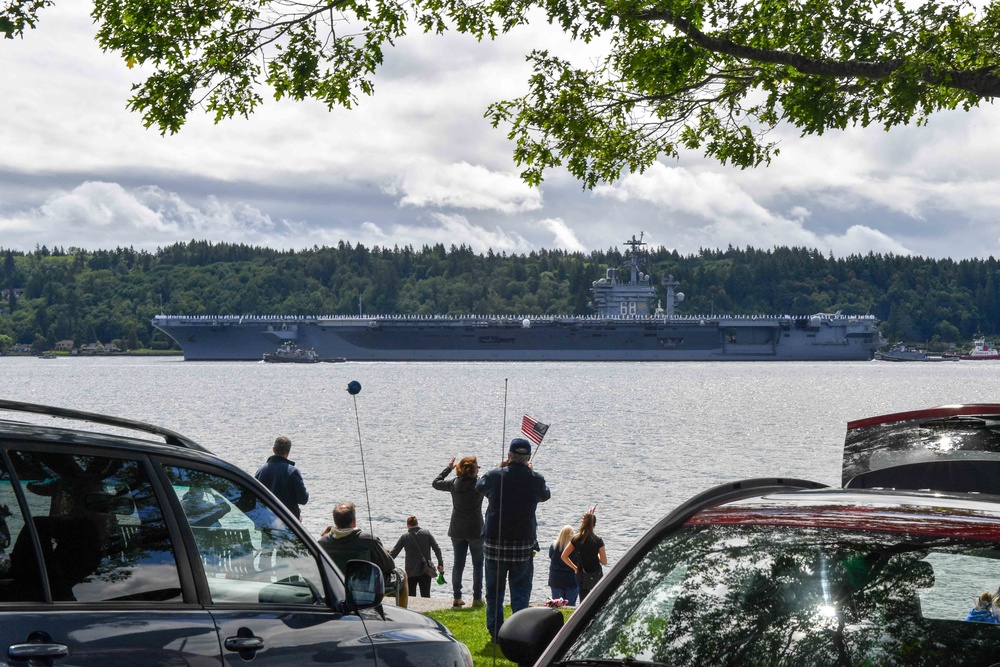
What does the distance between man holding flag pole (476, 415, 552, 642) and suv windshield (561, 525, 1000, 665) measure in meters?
5.94

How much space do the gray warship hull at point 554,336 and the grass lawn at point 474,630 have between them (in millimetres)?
122432

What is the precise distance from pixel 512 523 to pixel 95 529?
6.33 m

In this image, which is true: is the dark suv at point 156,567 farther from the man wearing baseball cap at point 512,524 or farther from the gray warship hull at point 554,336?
the gray warship hull at point 554,336

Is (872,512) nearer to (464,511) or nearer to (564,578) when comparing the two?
(464,511)

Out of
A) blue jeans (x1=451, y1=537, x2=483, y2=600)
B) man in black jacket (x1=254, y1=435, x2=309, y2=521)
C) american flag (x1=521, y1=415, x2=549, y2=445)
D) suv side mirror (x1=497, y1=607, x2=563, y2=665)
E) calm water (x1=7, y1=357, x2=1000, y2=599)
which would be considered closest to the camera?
suv side mirror (x1=497, y1=607, x2=563, y2=665)

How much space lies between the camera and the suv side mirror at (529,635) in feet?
10.4

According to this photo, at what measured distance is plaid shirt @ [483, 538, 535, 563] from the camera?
935cm

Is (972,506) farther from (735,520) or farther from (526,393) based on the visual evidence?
(526,393)

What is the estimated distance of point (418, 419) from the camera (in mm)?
67500

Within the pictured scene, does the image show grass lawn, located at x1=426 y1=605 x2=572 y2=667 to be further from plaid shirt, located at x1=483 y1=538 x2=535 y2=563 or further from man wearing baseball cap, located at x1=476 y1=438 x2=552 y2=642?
plaid shirt, located at x1=483 y1=538 x2=535 y2=563

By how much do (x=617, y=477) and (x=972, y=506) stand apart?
3626cm

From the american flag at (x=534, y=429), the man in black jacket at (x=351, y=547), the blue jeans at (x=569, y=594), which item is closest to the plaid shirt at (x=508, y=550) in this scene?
the man in black jacket at (x=351, y=547)

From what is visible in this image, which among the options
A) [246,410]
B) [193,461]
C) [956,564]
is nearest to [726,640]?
[956,564]

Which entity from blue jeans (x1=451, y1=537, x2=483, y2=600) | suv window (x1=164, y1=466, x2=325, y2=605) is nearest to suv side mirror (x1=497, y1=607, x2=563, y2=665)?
suv window (x1=164, y1=466, x2=325, y2=605)
